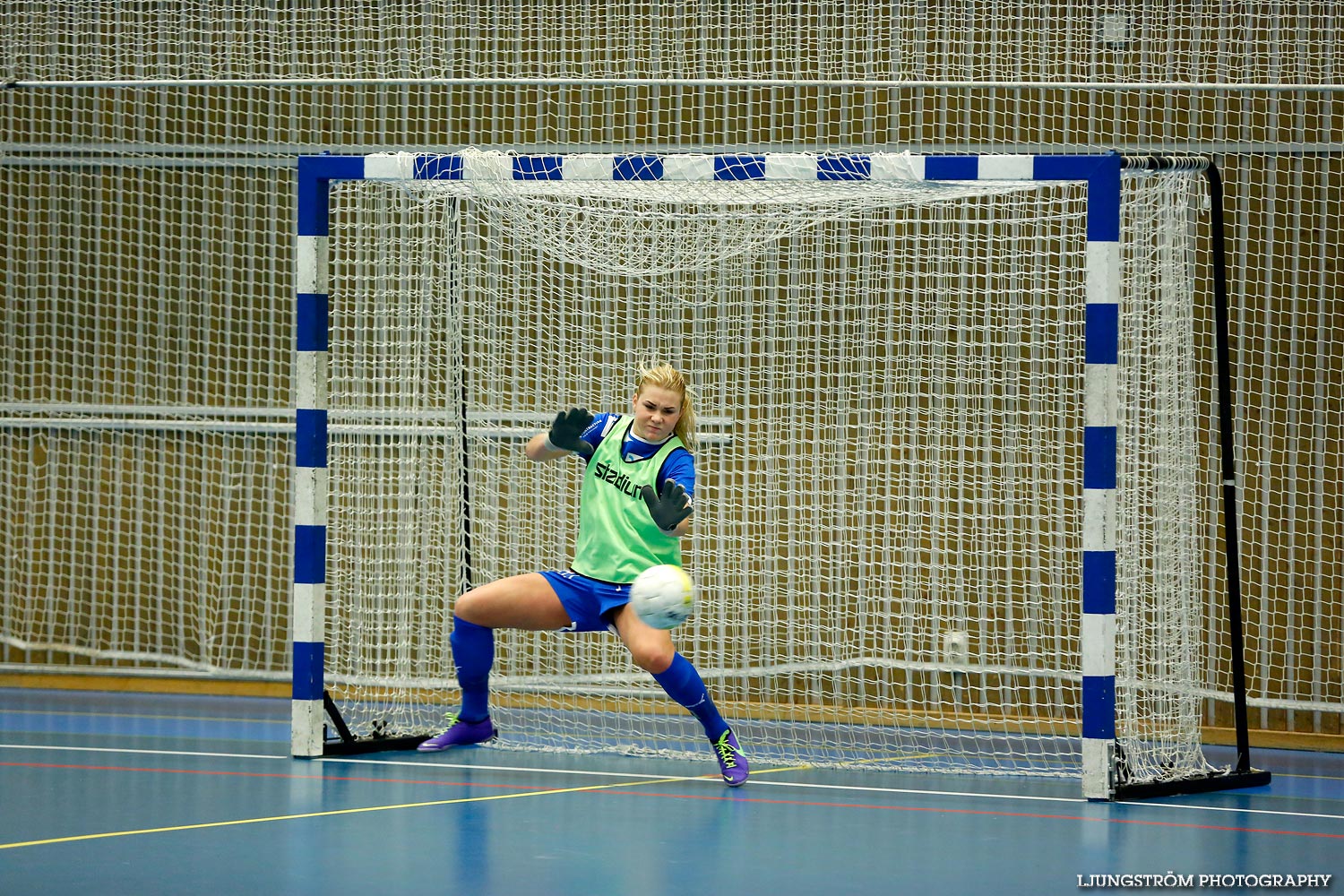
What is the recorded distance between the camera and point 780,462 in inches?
336

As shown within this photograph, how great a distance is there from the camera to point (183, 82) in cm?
779

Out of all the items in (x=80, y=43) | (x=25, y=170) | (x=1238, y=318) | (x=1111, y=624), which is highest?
(x=80, y=43)

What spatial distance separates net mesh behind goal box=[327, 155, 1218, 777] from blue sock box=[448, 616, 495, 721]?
3.55ft

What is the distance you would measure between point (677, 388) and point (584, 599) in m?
0.93

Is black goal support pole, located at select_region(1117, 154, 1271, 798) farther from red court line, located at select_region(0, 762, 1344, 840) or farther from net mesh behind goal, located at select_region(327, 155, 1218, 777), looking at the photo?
net mesh behind goal, located at select_region(327, 155, 1218, 777)

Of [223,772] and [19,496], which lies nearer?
[223,772]

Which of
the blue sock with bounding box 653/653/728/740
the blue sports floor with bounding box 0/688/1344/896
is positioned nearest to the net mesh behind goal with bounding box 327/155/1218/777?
the blue sports floor with bounding box 0/688/1344/896

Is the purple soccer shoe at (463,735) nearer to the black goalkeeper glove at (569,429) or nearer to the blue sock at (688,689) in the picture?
the blue sock at (688,689)

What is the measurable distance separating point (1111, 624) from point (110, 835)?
3.65 metres

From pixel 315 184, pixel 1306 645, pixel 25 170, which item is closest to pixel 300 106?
pixel 25 170

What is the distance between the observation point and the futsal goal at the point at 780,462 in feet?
24.9

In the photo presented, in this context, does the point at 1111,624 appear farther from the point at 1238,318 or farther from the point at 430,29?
the point at 430,29

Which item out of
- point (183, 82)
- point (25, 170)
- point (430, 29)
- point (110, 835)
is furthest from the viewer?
point (25, 170)

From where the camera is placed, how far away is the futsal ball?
561 centimetres
